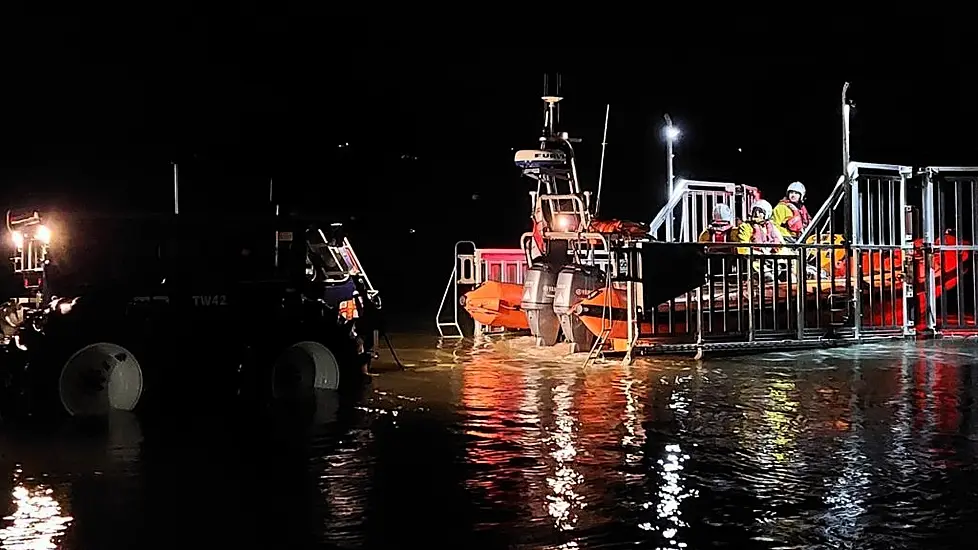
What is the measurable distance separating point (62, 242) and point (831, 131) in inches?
1106

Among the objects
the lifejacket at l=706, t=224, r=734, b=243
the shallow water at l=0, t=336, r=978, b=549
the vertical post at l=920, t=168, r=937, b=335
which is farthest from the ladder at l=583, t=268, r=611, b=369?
the vertical post at l=920, t=168, r=937, b=335

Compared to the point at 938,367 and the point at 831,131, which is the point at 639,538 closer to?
the point at 938,367

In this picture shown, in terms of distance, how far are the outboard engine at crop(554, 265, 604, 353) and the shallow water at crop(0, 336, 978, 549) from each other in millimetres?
3912

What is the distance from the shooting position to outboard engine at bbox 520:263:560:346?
16.7 m

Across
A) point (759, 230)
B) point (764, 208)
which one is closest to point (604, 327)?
point (759, 230)

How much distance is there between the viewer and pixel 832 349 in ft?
52.9

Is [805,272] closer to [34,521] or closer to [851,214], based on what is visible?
[851,214]

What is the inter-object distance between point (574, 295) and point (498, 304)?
9.55 ft

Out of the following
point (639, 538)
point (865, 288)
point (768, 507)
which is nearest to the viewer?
point (639, 538)

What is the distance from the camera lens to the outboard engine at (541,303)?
16.7 meters

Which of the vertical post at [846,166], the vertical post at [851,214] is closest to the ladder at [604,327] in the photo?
the vertical post at [851,214]

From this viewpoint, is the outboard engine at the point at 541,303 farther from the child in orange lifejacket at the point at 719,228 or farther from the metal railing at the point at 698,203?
the child in orange lifejacket at the point at 719,228

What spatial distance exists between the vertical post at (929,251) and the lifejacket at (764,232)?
2.31 m

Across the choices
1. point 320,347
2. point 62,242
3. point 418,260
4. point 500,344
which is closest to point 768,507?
point 320,347
